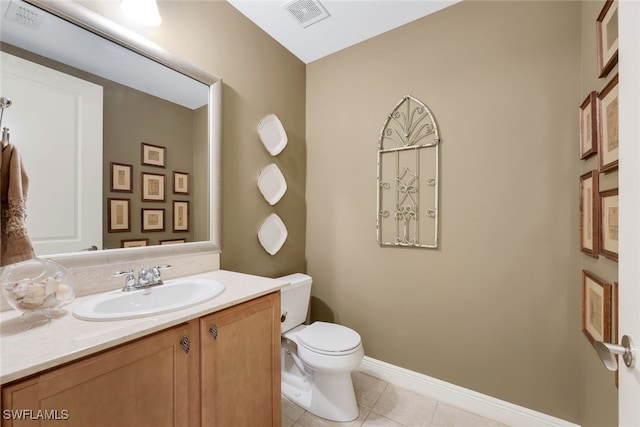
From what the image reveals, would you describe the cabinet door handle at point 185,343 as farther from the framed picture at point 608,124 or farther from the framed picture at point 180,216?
the framed picture at point 608,124

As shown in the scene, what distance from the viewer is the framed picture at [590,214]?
3.69 feet

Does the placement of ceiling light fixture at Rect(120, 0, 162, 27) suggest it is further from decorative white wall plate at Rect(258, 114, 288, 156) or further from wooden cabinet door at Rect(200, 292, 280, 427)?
wooden cabinet door at Rect(200, 292, 280, 427)

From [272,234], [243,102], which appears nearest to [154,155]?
[243,102]

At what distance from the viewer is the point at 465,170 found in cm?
167

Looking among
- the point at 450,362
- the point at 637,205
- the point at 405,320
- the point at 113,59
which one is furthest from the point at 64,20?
the point at 450,362

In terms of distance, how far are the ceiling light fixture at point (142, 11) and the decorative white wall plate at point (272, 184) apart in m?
0.99

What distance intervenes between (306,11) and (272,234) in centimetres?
156

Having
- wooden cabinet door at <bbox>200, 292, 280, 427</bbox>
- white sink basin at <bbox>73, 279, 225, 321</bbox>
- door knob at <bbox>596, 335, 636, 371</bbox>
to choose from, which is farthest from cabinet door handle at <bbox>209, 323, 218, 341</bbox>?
door knob at <bbox>596, 335, 636, 371</bbox>

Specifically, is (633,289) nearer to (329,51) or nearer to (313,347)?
(313,347)

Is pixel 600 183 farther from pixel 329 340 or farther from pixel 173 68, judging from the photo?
pixel 173 68

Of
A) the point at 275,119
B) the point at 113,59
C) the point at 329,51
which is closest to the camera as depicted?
the point at 113,59

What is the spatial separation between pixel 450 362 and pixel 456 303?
15.5 inches

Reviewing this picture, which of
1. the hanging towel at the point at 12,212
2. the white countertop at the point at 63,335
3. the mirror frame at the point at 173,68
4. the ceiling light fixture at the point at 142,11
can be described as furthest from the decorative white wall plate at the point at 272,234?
the ceiling light fixture at the point at 142,11

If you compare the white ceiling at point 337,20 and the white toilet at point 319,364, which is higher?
the white ceiling at point 337,20
